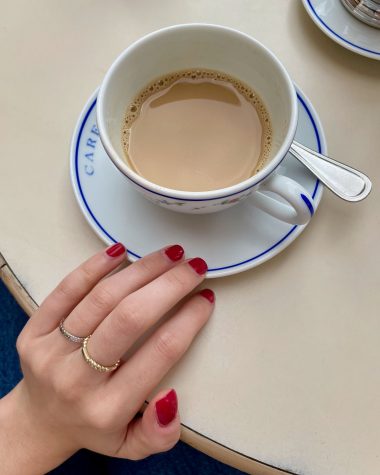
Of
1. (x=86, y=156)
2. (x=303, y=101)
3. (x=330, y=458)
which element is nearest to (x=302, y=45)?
(x=303, y=101)

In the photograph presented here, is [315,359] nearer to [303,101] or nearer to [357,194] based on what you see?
[357,194]

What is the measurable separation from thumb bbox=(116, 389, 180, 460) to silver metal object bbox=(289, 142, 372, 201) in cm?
31

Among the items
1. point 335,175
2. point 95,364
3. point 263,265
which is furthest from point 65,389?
point 335,175

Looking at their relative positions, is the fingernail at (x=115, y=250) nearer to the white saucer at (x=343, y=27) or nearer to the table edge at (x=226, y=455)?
the table edge at (x=226, y=455)

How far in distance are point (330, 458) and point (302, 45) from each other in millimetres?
552

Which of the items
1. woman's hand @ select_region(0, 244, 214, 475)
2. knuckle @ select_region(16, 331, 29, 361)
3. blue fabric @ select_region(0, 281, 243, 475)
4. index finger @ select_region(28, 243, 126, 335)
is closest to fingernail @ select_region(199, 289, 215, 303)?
woman's hand @ select_region(0, 244, 214, 475)

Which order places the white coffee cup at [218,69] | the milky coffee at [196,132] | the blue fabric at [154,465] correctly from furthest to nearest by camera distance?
the blue fabric at [154,465] < the milky coffee at [196,132] < the white coffee cup at [218,69]

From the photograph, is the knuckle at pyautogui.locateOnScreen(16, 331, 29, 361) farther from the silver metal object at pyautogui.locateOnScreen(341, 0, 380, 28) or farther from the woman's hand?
the silver metal object at pyautogui.locateOnScreen(341, 0, 380, 28)

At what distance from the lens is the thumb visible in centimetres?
53

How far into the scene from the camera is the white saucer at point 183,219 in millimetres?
586

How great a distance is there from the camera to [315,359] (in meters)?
0.57

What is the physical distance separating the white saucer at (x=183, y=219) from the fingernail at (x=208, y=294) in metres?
0.02

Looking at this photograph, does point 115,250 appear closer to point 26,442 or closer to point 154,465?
point 26,442

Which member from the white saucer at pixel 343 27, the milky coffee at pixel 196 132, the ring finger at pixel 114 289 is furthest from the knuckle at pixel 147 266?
the white saucer at pixel 343 27
